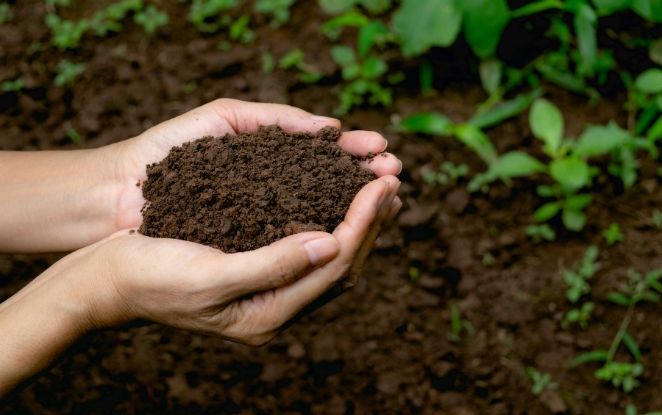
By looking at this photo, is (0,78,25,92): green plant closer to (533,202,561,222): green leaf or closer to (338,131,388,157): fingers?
(338,131,388,157): fingers

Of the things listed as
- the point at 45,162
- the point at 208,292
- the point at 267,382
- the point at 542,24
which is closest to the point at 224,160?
the point at 208,292

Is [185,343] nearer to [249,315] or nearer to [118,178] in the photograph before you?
[118,178]

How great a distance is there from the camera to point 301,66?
3.13 m

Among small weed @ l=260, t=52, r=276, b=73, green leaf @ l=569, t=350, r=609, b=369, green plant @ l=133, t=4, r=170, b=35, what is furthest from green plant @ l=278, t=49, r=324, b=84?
green leaf @ l=569, t=350, r=609, b=369

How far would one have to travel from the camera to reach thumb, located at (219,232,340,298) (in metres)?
1.50

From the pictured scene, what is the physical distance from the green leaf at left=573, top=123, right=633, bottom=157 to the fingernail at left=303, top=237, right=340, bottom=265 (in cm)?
144

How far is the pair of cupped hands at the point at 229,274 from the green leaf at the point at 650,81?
4.66 feet

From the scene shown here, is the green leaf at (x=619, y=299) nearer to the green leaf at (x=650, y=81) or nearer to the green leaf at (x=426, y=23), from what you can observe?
the green leaf at (x=650, y=81)

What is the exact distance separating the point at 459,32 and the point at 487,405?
1654 millimetres

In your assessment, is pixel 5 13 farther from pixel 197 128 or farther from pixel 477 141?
pixel 477 141

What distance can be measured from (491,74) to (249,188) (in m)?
1.55

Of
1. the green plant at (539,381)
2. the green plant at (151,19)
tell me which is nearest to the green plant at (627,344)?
the green plant at (539,381)

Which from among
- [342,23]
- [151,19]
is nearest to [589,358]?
[342,23]

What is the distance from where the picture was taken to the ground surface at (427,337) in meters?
2.39
